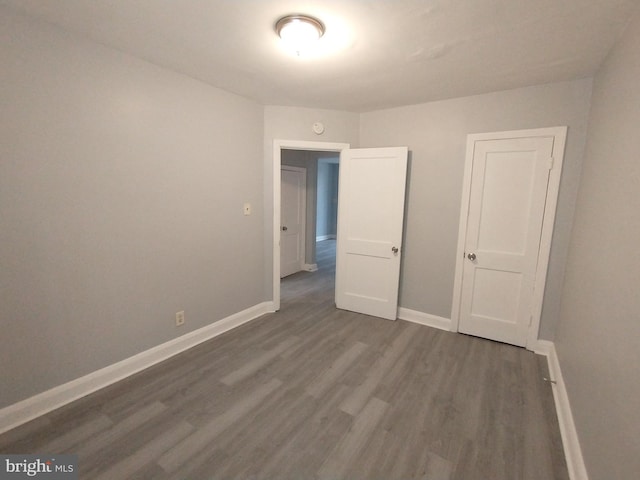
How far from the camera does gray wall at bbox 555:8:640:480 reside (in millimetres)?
1113

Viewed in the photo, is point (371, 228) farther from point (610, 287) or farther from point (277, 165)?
point (610, 287)

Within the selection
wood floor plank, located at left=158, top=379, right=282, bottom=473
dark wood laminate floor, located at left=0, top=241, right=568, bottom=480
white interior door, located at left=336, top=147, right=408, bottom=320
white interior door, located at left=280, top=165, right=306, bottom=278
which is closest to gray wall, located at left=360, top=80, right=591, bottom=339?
white interior door, located at left=336, top=147, right=408, bottom=320

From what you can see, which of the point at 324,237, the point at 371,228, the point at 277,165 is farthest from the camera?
the point at 324,237

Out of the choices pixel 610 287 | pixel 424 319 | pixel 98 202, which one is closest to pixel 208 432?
pixel 98 202

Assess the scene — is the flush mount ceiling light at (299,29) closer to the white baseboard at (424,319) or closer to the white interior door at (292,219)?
the white baseboard at (424,319)

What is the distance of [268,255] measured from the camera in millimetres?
3428

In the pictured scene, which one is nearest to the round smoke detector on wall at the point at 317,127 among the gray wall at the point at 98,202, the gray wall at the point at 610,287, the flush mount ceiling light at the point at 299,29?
the gray wall at the point at 98,202

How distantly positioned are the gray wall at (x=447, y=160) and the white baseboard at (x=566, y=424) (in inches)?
16.0

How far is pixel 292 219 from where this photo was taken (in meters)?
5.20

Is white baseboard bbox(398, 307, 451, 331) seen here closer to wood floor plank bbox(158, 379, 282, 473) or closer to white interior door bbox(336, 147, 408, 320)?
white interior door bbox(336, 147, 408, 320)

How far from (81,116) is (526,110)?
3.48 metres

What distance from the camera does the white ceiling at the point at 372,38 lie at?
4.95 ft

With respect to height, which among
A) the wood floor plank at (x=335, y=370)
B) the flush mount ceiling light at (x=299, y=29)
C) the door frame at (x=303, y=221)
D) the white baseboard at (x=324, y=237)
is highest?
the flush mount ceiling light at (x=299, y=29)

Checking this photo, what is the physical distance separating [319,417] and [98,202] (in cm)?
209
